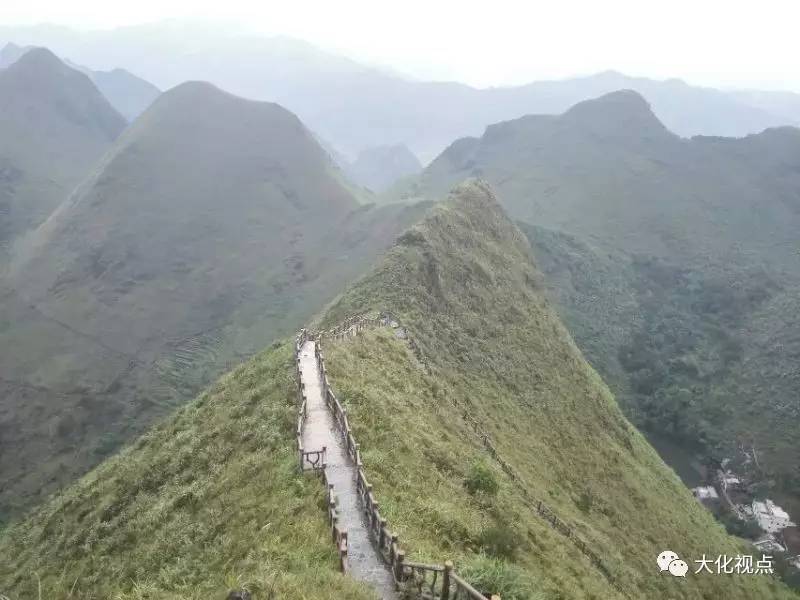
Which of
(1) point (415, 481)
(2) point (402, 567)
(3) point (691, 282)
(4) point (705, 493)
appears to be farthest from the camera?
(3) point (691, 282)

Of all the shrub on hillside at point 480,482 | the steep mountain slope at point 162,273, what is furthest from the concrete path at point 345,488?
the steep mountain slope at point 162,273

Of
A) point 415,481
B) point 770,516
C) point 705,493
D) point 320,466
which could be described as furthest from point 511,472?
point 770,516

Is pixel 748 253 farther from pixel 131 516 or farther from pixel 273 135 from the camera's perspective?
pixel 131 516

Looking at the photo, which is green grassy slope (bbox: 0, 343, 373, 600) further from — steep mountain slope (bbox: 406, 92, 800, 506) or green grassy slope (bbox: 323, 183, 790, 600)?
steep mountain slope (bbox: 406, 92, 800, 506)

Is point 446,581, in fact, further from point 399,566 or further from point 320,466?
point 320,466

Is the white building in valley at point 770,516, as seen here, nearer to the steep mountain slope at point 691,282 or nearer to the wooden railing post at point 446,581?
the steep mountain slope at point 691,282

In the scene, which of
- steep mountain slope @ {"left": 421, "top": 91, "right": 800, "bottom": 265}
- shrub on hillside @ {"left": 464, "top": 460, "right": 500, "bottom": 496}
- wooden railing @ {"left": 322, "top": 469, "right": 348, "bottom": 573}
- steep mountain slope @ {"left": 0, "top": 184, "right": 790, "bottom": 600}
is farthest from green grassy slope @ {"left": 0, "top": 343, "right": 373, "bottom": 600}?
steep mountain slope @ {"left": 421, "top": 91, "right": 800, "bottom": 265}
